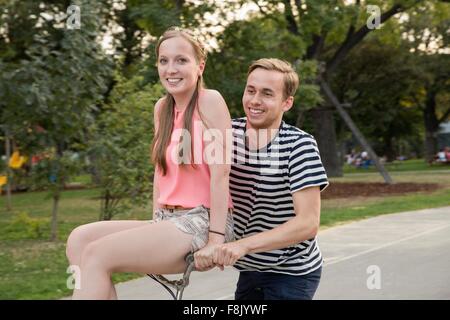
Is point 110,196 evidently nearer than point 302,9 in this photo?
Yes

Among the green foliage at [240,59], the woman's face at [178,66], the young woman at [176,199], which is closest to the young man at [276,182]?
the young woman at [176,199]

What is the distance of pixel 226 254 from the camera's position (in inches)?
88.5

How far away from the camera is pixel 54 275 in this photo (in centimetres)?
848

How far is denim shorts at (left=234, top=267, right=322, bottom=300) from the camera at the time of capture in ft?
8.79

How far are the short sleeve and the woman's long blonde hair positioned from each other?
0.40m

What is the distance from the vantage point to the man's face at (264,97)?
2.56 metres

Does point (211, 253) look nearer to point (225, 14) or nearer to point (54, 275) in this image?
point (54, 275)

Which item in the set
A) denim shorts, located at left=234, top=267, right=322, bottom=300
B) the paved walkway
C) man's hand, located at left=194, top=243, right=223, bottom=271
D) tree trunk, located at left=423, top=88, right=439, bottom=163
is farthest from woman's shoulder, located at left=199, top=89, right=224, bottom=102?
tree trunk, located at left=423, top=88, right=439, bottom=163

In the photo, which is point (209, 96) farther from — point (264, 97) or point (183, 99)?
point (264, 97)

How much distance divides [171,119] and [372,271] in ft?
19.8

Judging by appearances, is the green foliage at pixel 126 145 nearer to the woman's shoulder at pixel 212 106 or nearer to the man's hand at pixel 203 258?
the woman's shoulder at pixel 212 106

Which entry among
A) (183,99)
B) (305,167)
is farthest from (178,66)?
(305,167)
